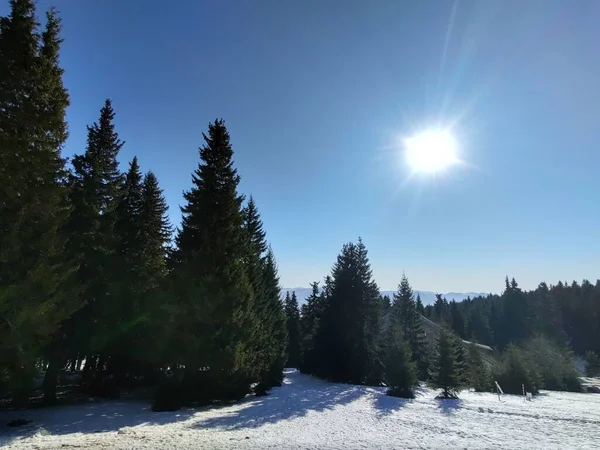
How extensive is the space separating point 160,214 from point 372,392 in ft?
67.3

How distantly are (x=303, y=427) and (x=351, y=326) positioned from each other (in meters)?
21.6

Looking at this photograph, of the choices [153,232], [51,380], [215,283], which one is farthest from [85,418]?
[153,232]

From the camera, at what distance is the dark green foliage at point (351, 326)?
33.1m

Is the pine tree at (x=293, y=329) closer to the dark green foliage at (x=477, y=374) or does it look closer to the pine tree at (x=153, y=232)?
the dark green foliage at (x=477, y=374)

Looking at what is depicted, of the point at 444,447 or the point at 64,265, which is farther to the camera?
the point at 64,265

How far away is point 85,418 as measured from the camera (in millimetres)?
13414

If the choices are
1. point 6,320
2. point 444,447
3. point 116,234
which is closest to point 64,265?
point 6,320

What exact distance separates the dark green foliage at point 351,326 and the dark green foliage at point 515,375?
11.2 metres

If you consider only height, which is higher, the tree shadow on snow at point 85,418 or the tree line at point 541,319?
the tree line at point 541,319


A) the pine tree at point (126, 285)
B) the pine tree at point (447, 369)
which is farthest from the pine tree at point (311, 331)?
the pine tree at point (126, 285)

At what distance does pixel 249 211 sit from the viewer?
34.6 metres

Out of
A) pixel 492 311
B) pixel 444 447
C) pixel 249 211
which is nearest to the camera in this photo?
pixel 444 447

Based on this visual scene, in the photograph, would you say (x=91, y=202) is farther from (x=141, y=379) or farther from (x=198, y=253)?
(x=141, y=379)

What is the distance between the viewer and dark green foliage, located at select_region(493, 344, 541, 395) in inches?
1193
